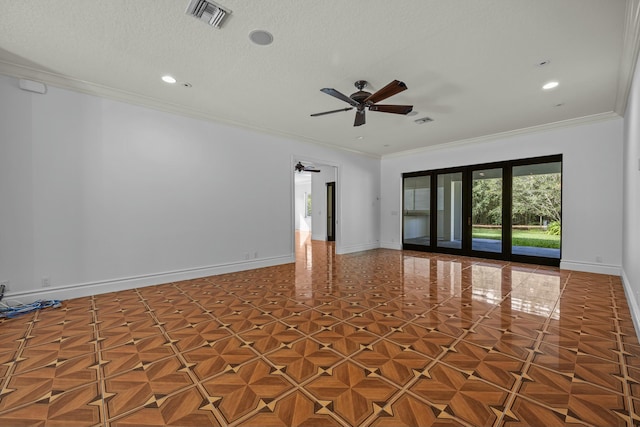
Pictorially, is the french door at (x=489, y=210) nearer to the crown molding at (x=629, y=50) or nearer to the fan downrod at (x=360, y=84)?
the crown molding at (x=629, y=50)

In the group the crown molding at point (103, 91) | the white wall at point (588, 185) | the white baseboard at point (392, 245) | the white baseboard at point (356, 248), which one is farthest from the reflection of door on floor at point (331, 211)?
the white wall at point (588, 185)

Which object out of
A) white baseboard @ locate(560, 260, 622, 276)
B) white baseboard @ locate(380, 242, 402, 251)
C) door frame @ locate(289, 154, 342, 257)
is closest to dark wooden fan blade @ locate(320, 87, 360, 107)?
door frame @ locate(289, 154, 342, 257)

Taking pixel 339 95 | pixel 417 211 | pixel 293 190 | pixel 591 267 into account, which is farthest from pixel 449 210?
pixel 339 95

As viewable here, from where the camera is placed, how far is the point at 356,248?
8211 mm

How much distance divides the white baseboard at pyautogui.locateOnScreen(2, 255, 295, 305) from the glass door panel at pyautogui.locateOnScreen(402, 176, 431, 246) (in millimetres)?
4733

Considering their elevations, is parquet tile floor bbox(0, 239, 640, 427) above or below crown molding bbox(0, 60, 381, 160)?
below

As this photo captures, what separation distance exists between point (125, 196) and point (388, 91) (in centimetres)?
422

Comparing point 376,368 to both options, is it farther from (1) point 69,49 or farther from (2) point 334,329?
(1) point 69,49

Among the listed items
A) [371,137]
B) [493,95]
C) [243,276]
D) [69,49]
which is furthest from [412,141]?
[69,49]

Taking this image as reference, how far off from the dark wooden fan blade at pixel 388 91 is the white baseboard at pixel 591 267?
5.36m

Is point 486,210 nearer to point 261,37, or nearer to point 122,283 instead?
point 261,37

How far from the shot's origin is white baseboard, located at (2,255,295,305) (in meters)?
3.57

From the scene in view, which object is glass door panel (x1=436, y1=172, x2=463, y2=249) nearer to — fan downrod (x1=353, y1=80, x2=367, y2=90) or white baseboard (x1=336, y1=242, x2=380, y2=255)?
white baseboard (x1=336, y1=242, x2=380, y2=255)

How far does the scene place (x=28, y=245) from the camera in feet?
11.7
